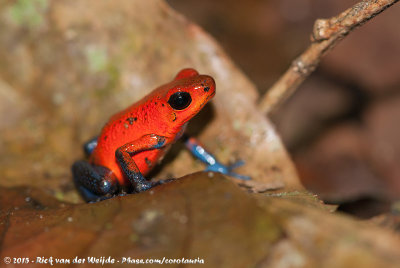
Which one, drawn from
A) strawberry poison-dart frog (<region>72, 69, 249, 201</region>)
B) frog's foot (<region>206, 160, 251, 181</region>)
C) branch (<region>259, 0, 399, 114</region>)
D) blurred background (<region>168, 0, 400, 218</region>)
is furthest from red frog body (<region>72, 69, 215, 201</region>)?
blurred background (<region>168, 0, 400, 218</region>)

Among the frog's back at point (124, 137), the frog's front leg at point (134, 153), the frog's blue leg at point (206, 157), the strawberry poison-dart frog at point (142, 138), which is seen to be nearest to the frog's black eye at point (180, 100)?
the strawberry poison-dart frog at point (142, 138)

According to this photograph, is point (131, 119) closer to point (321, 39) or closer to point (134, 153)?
point (134, 153)

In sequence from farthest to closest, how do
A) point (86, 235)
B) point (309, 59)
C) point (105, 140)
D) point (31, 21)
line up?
point (31, 21) < point (105, 140) < point (309, 59) < point (86, 235)

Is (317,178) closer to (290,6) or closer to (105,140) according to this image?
(105,140)

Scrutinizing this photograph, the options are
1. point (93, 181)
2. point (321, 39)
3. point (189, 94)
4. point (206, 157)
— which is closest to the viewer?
point (321, 39)

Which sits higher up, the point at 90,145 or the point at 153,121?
the point at 90,145

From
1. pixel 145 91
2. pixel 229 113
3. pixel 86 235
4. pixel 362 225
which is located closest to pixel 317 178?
pixel 229 113

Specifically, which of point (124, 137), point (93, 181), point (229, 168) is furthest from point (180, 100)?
point (93, 181)

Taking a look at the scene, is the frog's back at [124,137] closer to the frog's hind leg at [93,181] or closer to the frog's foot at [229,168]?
the frog's hind leg at [93,181]
